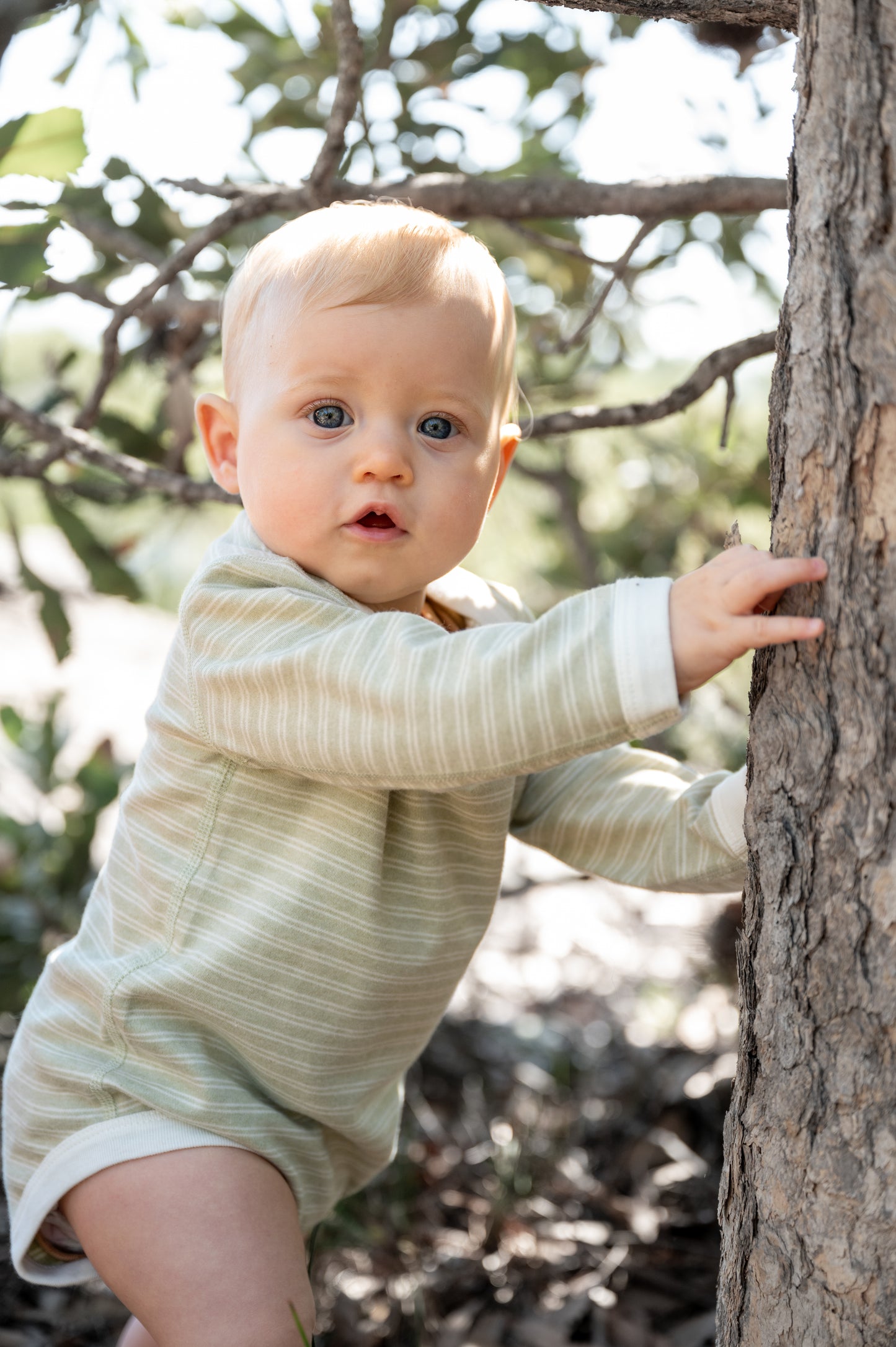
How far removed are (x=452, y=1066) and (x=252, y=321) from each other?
169 cm

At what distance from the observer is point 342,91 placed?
56.0 inches

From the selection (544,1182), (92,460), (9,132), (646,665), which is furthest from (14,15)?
(544,1182)

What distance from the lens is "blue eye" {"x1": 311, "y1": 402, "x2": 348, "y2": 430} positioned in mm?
1062

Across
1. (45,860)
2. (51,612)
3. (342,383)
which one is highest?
(342,383)

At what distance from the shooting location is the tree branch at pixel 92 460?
1.57 metres

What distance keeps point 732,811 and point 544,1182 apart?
3.55 ft

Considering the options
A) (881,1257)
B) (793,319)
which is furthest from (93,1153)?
(793,319)

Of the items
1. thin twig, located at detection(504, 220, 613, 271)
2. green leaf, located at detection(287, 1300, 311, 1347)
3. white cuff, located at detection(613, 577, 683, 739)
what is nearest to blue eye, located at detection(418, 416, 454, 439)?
white cuff, located at detection(613, 577, 683, 739)

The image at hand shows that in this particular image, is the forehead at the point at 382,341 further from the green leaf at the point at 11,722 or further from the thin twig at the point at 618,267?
the green leaf at the point at 11,722

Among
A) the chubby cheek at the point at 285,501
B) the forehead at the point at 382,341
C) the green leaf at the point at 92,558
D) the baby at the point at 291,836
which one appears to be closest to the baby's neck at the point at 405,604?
the baby at the point at 291,836

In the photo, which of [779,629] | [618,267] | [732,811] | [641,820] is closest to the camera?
[779,629]

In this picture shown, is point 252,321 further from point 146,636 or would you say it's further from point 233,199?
point 146,636

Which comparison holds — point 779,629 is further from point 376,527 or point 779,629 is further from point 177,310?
point 177,310

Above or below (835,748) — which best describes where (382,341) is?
above
